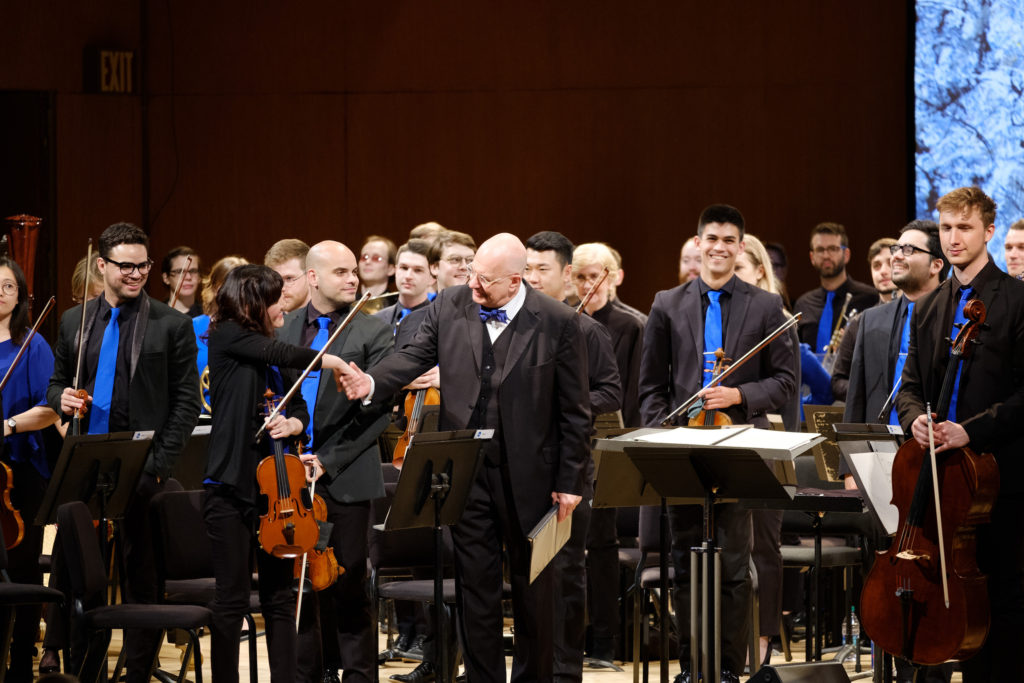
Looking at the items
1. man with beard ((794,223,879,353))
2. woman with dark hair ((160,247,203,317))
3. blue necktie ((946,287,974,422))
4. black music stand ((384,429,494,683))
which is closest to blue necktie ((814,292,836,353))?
man with beard ((794,223,879,353))

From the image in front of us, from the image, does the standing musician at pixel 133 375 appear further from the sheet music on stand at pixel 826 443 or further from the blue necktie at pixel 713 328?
the sheet music on stand at pixel 826 443

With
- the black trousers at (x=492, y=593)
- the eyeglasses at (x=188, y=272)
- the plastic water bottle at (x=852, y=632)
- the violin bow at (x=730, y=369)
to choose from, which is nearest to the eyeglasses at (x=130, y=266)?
the black trousers at (x=492, y=593)

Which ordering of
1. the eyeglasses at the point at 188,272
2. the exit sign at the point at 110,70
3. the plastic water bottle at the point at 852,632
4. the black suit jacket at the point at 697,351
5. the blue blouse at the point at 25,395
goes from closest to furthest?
the black suit jacket at the point at 697,351 → the blue blouse at the point at 25,395 → the plastic water bottle at the point at 852,632 → the eyeglasses at the point at 188,272 → the exit sign at the point at 110,70

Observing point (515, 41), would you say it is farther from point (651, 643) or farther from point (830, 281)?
point (651, 643)

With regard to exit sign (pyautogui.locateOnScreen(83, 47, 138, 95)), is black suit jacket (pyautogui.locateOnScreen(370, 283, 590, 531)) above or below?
below

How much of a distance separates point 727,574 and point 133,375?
212 cm

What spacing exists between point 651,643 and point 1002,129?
12.6 feet

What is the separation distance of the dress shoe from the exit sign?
5.41 meters

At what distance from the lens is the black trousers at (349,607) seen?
4.24m

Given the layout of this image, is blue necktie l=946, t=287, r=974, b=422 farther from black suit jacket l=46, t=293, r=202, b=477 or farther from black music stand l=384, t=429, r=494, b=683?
black suit jacket l=46, t=293, r=202, b=477

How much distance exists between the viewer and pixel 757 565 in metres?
4.90

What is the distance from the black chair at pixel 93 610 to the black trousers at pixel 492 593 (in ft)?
2.59

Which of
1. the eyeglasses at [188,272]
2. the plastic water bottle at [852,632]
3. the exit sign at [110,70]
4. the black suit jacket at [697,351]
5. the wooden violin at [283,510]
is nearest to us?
the wooden violin at [283,510]

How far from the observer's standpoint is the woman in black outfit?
3977 millimetres
